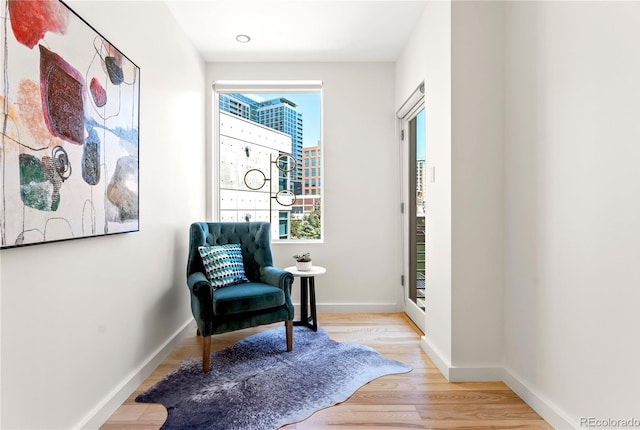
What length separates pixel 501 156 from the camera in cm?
202

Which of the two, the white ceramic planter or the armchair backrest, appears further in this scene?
the white ceramic planter

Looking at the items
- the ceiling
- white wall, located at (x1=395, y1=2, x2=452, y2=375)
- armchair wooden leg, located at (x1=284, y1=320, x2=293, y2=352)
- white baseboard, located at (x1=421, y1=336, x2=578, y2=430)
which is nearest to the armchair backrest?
armchair wooden leg, located at (x1=284, y1=320, x2=293, y2=352)

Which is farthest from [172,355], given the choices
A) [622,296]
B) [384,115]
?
[384,115]

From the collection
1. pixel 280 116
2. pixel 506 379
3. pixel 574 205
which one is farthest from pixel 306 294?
pixel 574 205

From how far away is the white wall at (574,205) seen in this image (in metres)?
1.26

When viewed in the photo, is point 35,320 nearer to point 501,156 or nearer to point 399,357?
point 399,357

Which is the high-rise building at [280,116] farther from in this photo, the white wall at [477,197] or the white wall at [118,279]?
the white wall at [477,197]

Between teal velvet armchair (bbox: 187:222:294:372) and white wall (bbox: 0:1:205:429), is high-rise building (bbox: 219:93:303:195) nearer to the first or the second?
white wall (bbox: 0:1:205:429)

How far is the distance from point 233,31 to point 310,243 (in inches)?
84.5

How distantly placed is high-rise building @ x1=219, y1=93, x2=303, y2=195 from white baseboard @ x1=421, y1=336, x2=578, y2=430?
2159mm

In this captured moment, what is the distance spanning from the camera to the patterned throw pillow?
2.47m

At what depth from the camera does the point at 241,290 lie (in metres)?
2.33

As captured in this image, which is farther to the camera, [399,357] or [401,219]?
[401,219]

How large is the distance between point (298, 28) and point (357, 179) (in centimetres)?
153
